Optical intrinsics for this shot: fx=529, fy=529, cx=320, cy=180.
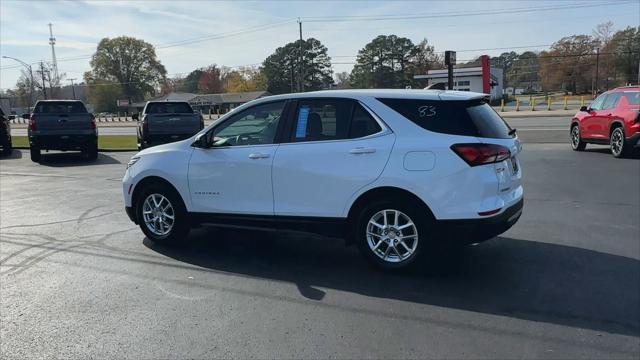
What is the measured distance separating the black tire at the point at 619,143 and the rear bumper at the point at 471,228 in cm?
933

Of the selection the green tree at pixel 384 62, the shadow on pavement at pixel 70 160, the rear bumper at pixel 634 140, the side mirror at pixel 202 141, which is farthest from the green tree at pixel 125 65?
the side mirror at pixel 202 141

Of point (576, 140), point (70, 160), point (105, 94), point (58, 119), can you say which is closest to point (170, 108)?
point (58, 119)

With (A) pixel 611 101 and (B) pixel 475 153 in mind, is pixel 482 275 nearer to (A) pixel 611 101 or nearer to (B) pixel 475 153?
(B) pixel 475 153

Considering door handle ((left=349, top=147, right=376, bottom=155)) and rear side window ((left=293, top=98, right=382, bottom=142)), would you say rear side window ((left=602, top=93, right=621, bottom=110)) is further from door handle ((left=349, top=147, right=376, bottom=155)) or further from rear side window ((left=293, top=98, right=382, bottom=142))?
door handle ((left=349, top=147, right=376, bottom=155))

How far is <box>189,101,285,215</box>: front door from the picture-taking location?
18.2ft

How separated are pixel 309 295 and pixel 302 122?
5.87 ft

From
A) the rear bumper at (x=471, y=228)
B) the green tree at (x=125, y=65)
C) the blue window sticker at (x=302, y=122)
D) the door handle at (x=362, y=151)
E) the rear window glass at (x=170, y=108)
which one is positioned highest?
the green tree at (x=125, y=65)

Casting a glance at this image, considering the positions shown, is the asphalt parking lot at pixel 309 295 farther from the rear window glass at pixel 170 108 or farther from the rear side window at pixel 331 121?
the rear window glass at pixel 170 108

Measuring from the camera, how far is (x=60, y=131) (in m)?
16.6

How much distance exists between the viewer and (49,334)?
13.1ft

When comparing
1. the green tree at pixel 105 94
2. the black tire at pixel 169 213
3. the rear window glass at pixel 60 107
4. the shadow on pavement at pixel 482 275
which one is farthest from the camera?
the green tree at pixel 105 94

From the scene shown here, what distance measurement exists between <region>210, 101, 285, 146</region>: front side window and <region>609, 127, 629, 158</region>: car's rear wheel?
33.2 feet

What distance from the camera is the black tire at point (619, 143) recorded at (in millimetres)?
12399

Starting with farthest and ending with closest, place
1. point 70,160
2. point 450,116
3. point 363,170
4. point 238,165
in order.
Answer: point 70,160 < point 238,165 < point 363,170 < point 450,116
